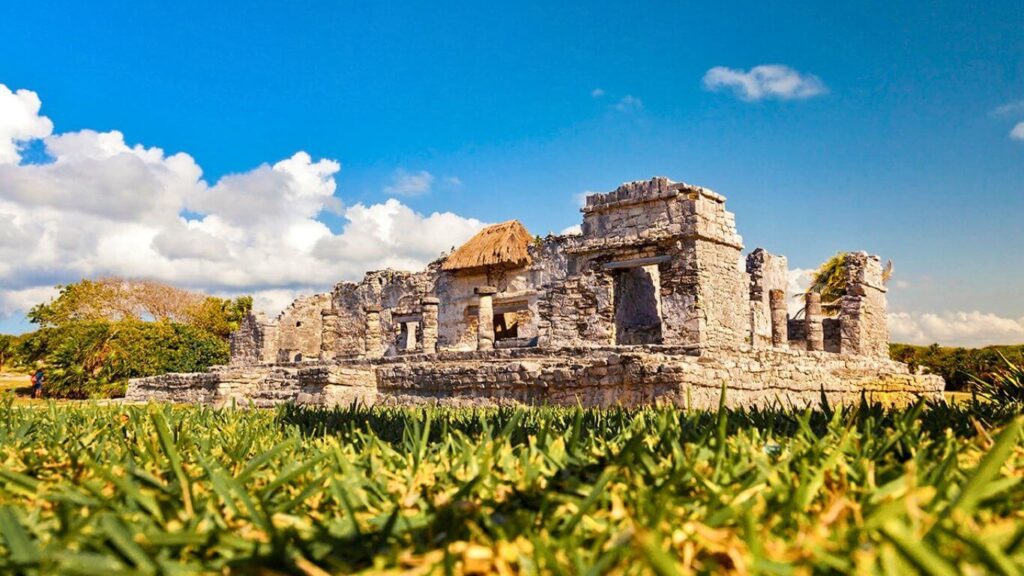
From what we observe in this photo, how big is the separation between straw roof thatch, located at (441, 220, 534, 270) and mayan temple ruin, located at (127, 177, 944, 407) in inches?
2.8

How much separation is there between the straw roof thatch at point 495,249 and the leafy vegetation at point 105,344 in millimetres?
10427

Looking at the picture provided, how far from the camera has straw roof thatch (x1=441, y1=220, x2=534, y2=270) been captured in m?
26.1

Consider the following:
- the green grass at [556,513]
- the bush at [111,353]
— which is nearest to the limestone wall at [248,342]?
the bush at [111,353]

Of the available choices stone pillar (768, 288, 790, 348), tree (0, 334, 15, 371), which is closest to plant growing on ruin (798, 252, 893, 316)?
stone pillar (768, 288, 790, 348)

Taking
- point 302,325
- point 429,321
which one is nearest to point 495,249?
point 429,321

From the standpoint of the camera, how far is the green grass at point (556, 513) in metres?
1.04

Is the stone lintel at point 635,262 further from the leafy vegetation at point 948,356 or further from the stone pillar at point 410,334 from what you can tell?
the stone pillar at point 410,334

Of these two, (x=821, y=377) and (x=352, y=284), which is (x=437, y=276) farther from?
(x=821, y=377)

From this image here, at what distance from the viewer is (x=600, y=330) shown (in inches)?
667

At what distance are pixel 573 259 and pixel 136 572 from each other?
55.7ft

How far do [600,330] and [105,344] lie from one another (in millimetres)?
18566

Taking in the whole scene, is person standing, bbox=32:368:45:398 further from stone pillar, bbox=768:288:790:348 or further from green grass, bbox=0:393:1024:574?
green grass, bbox=0:393:1024:574

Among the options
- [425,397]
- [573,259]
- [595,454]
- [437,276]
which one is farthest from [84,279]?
[595,454]

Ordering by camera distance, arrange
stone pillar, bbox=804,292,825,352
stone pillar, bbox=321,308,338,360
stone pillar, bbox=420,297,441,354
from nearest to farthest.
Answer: stone pillar, bbox=804,292,825,352, stone pillar, bbox=420,297,441,354, stone pillar, bbox=321,308,338,360
